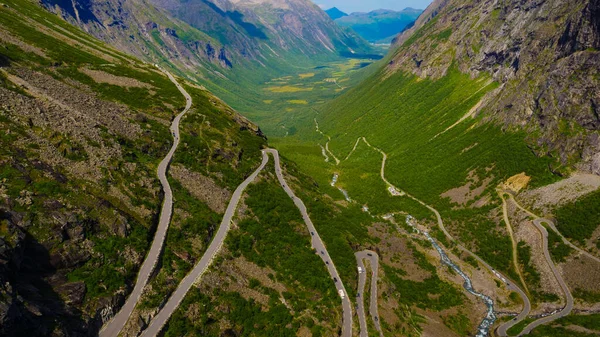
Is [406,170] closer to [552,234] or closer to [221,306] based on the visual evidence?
[552,234]

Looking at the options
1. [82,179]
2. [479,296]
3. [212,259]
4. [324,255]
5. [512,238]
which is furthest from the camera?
[512,238]

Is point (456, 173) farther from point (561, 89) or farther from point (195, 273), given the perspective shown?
point (195, 273)

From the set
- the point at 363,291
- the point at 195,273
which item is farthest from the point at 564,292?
the point at 195,273

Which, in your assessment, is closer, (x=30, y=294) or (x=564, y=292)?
(x=30, y=294)

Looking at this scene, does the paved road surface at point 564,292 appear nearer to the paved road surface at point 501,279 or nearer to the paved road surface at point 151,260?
the paved road surface at point 501,279

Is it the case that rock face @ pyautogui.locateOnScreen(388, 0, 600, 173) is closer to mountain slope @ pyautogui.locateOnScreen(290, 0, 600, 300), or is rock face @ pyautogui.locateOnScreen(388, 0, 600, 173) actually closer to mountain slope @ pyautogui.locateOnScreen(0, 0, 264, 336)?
mountain slope @ pyautogui.locateOnScreen(290, 0, 600, 300)

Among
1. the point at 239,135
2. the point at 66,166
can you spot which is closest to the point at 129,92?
the point at 239,135

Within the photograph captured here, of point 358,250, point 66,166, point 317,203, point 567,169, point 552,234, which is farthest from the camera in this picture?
point 567,169
